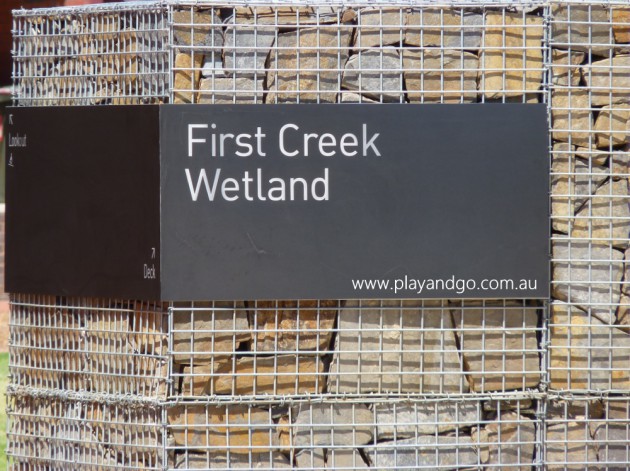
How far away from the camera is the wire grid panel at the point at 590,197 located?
3.81 metres

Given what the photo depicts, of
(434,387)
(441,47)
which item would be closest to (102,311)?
(434,387)

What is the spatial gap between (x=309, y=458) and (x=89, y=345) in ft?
3.56

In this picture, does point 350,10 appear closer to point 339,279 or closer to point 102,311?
point 339,279

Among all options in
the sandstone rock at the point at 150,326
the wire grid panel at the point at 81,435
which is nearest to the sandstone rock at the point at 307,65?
the sandstone rock at the point at 150,326

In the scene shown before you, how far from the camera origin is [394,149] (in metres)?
3.69

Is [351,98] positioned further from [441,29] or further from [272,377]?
[272,377]

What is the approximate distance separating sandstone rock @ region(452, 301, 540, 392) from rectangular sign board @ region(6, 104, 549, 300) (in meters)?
0.11

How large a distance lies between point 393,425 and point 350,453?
0.22m

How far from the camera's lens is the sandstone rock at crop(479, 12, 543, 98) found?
3777 mm


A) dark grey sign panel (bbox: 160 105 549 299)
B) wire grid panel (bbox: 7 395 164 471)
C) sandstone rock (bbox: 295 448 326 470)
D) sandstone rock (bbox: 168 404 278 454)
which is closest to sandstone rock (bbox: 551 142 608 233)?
dark grey sign panel (bbox: 160 105 549 299)

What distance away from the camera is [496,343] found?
377 centimetres

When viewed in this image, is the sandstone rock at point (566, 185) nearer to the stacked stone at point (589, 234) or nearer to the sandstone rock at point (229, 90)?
the stacked stone at point (589, 234)

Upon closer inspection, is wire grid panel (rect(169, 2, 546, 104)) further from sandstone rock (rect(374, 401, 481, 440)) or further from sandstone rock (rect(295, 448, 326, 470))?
sandstone rock (rect(295, 448, 326, 470))

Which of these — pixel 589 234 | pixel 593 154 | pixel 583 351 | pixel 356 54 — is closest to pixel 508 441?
pixel 583 351
